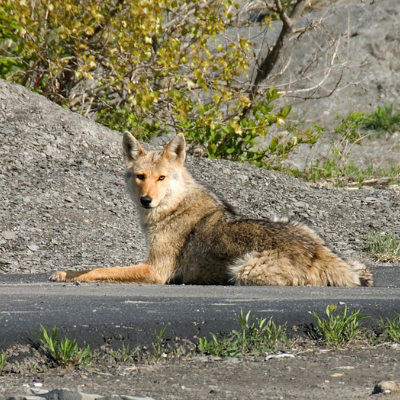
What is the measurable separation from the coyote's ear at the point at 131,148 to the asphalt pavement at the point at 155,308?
185 cm

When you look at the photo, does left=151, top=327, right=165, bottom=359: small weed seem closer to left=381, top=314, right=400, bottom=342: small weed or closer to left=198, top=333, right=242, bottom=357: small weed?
left=198, top=333, right=242, bottom=357: small weed

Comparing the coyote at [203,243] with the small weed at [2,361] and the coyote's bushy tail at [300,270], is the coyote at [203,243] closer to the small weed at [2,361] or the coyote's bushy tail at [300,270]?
the coyote's bushy tail at [300,270]

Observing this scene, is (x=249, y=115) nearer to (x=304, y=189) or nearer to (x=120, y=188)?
(x=304, y=189)

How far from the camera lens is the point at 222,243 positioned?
7461 millimetres

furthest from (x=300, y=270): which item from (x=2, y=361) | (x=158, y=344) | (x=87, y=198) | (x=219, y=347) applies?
(x=87, y=198)

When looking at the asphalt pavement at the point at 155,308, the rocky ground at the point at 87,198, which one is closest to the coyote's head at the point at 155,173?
the asphalt pavement at the point at 155,308

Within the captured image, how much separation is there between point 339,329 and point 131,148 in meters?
4.33

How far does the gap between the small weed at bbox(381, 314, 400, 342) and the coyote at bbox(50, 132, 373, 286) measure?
211cm

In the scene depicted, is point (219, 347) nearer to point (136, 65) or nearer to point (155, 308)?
point (155, 308)

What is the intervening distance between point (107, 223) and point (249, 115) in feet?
18.4

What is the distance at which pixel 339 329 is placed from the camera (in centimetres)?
469

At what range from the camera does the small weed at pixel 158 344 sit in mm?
4454

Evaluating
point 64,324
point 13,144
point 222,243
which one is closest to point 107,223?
point 13,144

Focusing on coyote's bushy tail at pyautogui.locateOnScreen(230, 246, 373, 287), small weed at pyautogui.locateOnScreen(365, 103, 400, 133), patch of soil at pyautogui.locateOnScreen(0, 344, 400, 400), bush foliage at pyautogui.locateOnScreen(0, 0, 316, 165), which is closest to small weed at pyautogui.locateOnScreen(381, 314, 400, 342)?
patch of soil at pyautogui.locateOnScreen(0, 344, 400, 400)
